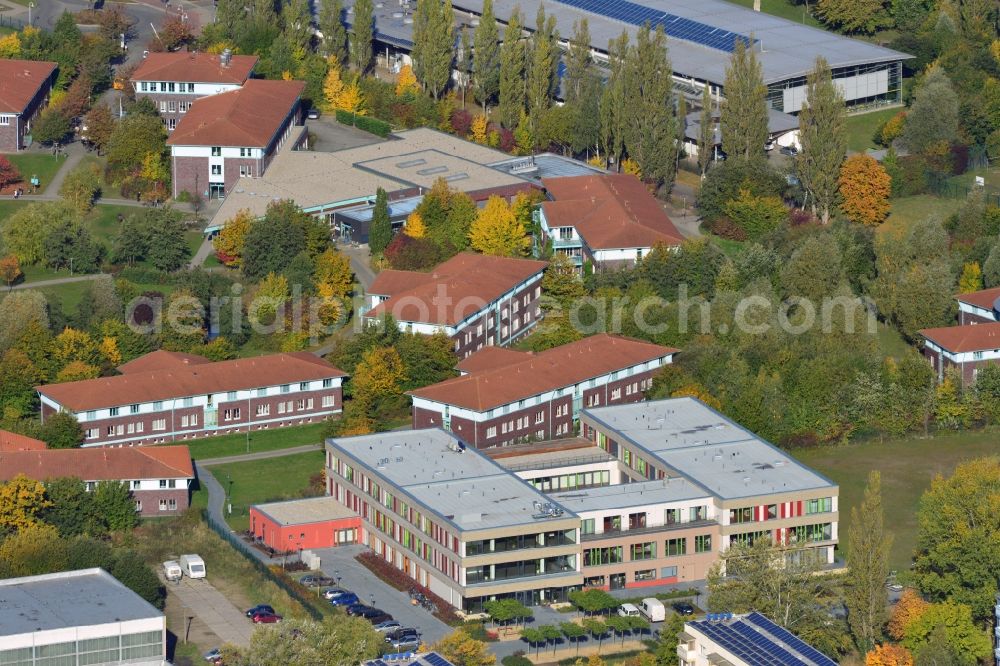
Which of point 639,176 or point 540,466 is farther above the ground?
point 639,176

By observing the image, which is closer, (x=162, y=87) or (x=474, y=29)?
(x=162, y=87)

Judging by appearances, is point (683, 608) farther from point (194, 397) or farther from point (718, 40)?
point (718, 40)

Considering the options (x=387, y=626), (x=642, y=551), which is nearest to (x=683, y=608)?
(x=642, y=551)

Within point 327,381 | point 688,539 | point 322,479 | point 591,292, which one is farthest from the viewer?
point 591,292

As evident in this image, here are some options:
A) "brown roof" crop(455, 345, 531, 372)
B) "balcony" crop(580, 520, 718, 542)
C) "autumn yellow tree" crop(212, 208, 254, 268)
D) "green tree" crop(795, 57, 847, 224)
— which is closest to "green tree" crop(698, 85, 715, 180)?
"green tree" crop(795, 57, 847, 224)

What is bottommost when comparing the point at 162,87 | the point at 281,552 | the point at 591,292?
the point at 281,552

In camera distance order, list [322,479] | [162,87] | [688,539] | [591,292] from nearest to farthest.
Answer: [688,539]
[322,479]
[591,292]
[162,87]

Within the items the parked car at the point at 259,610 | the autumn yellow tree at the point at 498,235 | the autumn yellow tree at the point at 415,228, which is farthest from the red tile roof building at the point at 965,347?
the parked car at the point at 259,610

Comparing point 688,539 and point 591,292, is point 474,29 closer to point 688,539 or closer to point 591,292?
point 591,292

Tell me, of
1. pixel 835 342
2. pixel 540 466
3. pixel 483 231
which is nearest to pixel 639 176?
pixel 483 231
